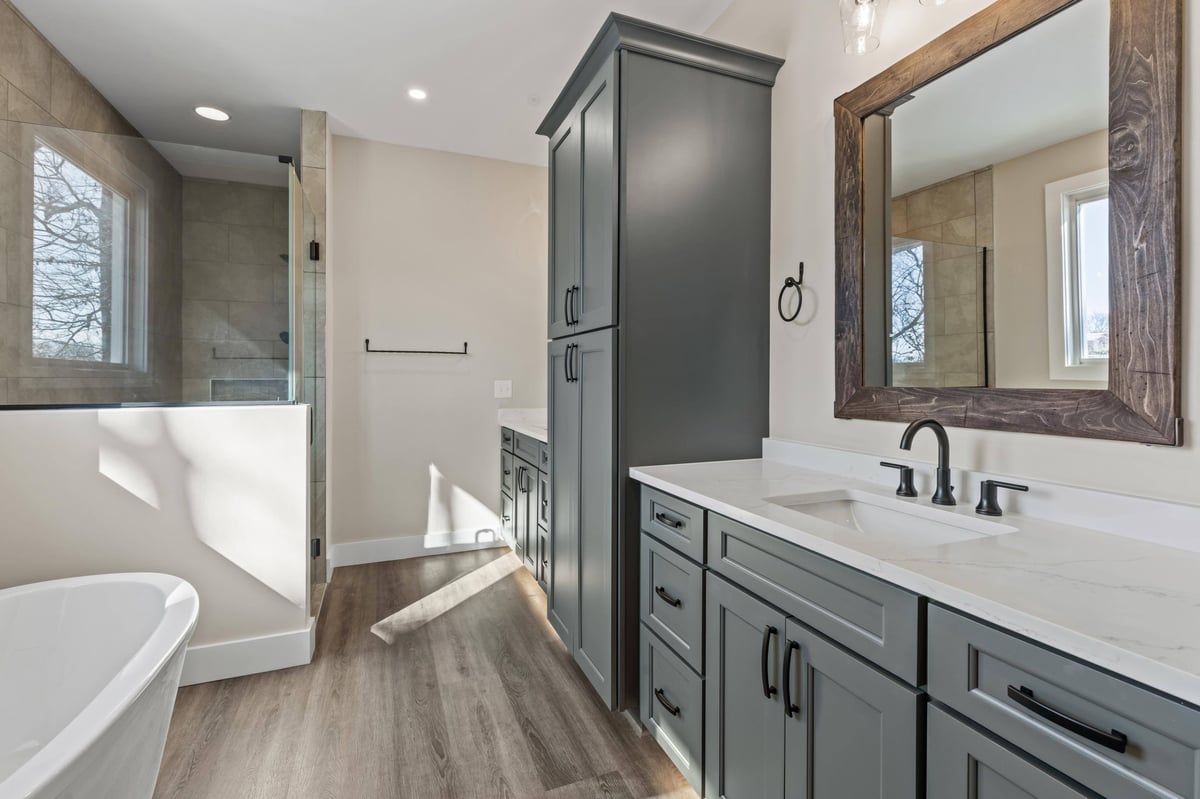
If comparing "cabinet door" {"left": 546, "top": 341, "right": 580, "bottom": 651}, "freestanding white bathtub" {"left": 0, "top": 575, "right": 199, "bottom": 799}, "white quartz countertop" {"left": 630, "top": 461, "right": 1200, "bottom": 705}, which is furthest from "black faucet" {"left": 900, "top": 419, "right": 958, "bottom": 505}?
"freestanding white bathtub" {"left": 0, "top": 575, "right": 199, "bottom": 799}

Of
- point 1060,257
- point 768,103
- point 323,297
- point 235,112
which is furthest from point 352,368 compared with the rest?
point 1060,257

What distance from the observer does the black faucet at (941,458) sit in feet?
4.12

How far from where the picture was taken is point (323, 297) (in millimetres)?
3072

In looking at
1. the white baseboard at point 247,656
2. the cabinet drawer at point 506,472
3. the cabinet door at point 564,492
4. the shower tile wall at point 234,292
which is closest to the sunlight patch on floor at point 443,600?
the white baseboard at point 247,656

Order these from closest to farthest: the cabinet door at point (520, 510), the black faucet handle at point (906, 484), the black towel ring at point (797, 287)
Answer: the black faucet handle at point (906, 484), the black towel ring at point (797, 287), the cabinet door at point (520, 510)

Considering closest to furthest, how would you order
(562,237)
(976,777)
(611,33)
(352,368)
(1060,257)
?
(976,777), (1060,257), (611,33), (562,237), (352,368)

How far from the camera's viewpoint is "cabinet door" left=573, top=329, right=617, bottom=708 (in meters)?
1.78

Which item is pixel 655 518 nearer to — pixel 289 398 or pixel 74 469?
pixel 289 398

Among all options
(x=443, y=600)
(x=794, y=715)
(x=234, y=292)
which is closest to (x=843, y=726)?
(x=794, y=715)

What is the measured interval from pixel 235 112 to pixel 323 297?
3.79ft

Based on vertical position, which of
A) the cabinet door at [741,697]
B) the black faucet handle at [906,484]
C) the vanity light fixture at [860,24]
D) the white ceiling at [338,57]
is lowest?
the cabinet door at [741,697]

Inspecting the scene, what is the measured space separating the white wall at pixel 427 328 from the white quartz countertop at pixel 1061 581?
271 cm

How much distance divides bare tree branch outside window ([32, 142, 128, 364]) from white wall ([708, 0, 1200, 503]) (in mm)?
2449

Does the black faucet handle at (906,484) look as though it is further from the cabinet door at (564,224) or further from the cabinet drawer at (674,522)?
the cabinet door at (564,224)
